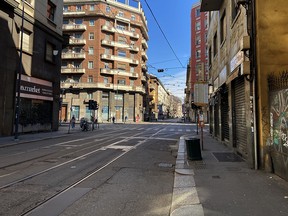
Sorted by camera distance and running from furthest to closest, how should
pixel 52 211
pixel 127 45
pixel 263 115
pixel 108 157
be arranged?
pixel 127 45
pixel 108 157
pixel 263 115
pixel 52 211

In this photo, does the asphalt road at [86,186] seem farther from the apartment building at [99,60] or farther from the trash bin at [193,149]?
the apartment building at [99,60]

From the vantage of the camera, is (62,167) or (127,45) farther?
(127,45)

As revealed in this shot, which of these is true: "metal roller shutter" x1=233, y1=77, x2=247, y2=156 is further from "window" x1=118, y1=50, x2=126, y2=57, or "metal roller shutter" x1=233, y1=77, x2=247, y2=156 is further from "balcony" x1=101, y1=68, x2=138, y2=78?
"window" x1=118, y1=50, x2=126, y2=57

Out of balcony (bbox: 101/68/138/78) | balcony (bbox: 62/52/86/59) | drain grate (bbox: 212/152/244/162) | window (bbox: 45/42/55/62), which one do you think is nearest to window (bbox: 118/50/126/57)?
balcony (bbox: 101/68/138/78)

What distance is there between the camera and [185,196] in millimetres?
5949

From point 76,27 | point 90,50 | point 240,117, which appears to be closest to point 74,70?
point 90,50

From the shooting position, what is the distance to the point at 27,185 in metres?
7.00

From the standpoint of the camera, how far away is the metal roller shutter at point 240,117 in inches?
436

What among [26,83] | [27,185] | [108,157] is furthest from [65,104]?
[27,185]

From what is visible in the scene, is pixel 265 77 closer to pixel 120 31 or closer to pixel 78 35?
pixel 120 31

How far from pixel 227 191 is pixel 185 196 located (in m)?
1.08

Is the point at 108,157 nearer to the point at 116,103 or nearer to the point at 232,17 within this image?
the point at 232,17

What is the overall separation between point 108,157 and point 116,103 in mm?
58433

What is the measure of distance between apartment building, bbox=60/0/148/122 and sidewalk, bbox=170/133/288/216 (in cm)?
5854
